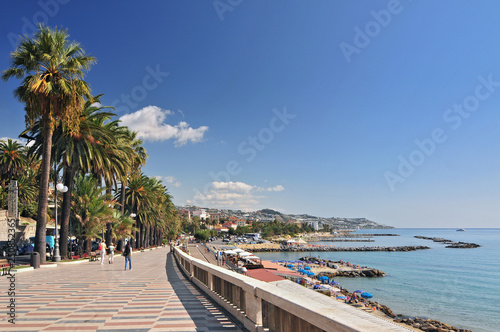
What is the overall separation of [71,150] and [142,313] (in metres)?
23.7

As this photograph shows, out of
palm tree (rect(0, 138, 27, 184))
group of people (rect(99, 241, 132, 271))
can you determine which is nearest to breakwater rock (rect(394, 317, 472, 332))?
group of people (rect(99, 241, 132, 271))

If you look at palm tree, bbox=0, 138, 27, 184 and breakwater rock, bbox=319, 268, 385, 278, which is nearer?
palm tree, bbox=0, 138, 27, 184

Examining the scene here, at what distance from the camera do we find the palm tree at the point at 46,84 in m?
→ 22.8

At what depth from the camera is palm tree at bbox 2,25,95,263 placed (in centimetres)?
2275

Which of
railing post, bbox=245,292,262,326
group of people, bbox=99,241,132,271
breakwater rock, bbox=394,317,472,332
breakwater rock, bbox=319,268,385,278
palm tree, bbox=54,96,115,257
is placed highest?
palm tree, bbox=54,96,115,257

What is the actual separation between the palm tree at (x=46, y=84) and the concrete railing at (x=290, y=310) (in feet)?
65.6

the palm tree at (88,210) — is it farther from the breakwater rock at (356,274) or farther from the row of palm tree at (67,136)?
the breakwater rock at (356,274)

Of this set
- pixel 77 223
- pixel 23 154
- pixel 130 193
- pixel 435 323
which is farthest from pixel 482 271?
pixel 23 154

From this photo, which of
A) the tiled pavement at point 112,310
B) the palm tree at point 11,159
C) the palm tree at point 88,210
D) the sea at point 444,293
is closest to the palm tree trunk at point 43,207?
the palm tree at point 88,210

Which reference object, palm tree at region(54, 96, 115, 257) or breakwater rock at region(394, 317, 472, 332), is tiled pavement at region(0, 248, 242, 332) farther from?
breakwater rock at region(394, 317, 472, 332)

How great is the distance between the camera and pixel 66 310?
8.23m

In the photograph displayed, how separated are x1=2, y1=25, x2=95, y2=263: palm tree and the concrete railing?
20.0 m

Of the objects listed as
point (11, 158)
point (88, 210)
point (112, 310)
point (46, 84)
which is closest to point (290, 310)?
point (112, 310)

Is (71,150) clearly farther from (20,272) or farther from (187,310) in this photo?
(187,310)
